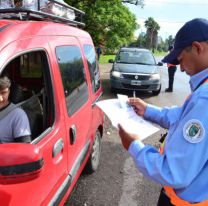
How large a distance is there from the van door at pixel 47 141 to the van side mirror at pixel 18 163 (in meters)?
0.30

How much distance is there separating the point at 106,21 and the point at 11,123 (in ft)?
61.6

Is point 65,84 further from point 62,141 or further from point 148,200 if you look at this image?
point 148,200

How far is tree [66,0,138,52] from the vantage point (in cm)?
2000

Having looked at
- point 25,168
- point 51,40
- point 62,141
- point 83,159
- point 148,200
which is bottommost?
point 148,200

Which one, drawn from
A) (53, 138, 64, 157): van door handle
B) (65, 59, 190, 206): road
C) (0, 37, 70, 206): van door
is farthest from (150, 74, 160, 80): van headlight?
(53, 138, 64, 157): van door handle

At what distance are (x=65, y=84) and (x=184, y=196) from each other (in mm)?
1544

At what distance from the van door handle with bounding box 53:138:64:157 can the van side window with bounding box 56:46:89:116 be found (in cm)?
37

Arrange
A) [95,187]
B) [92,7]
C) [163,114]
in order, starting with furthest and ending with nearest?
[92,7], [95,187], [163,114]

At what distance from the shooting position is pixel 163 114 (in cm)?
230

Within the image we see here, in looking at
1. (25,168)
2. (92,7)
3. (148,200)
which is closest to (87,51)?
(148,200)

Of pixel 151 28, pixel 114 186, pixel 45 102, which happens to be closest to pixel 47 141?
pixel 45 102

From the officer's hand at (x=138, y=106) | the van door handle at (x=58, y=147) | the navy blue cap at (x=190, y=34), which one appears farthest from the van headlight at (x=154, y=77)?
the navy blue cap at (x=190, y=34)

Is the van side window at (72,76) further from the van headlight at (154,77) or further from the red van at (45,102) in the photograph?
the van headlight at (154,77)

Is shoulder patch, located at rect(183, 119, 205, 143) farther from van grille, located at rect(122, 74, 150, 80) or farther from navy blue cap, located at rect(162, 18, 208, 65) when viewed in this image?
van grille, located at rect(122, 74, 150, 80)
